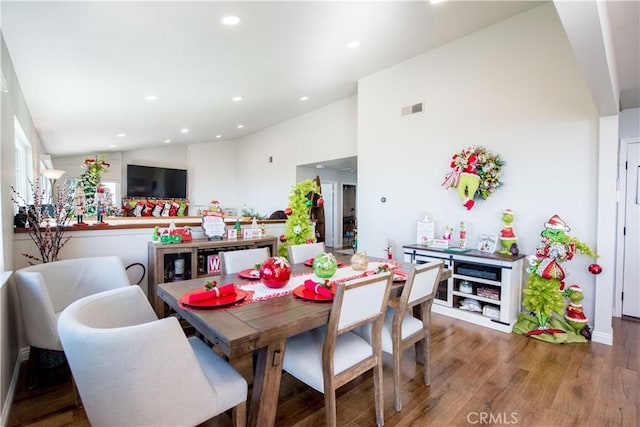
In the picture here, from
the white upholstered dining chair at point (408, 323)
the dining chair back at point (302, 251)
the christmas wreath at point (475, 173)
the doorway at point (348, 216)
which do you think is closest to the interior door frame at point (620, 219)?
the christmas wreath at point (475, 173)

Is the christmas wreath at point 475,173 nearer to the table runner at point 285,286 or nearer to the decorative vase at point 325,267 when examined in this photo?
the table runner at point 285,286

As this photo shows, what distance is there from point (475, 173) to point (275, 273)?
2776mm

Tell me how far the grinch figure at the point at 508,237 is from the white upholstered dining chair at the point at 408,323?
1.61 m

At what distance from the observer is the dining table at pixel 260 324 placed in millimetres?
1258

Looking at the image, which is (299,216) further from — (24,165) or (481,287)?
(24,165)

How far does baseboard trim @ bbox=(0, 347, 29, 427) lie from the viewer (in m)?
1.71

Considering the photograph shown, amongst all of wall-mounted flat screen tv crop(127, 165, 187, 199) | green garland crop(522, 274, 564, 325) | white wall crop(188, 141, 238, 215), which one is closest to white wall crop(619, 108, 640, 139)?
green garland crop(522, 274, 564, 325)

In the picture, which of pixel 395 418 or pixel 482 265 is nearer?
pixel 395 418

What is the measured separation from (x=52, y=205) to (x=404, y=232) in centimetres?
403

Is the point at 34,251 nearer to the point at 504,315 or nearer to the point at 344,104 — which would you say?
the point at 504,315

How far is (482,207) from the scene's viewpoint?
11.8 feet

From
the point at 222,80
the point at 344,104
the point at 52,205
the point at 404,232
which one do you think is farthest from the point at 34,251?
the point at 344,104

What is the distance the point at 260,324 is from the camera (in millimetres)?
1342

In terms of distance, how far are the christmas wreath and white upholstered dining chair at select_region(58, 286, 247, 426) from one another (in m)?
3.31
